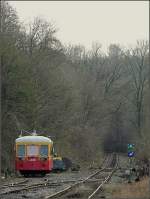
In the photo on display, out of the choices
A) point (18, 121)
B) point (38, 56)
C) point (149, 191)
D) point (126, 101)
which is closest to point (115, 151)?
point (126, 101)

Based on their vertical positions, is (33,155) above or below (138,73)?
below

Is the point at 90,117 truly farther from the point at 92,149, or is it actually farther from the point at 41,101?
the point at 41,101

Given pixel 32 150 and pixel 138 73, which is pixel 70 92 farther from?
pixel 138 73

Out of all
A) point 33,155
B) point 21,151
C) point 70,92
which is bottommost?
point 33,155

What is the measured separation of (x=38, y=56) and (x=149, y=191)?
3212cm

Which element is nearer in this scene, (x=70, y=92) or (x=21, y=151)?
(x=21, y=151)

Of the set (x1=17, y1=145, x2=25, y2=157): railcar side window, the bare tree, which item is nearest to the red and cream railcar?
(x1=17, y1=145, x2=25, y2=157): railcar side window

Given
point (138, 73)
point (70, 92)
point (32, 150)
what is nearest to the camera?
point (32, 150)

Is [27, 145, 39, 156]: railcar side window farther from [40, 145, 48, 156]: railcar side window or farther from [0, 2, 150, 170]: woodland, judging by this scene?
[0, 2, 150, 170]: woodland

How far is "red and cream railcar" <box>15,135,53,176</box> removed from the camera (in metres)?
35.4

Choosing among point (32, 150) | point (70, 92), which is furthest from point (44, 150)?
point (70, 92)

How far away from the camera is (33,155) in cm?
3566

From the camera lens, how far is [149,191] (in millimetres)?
20375

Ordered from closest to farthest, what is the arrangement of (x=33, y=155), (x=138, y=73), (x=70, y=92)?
(x=33, y=155) < (x=70, y=92) < (x=138, y=73)
